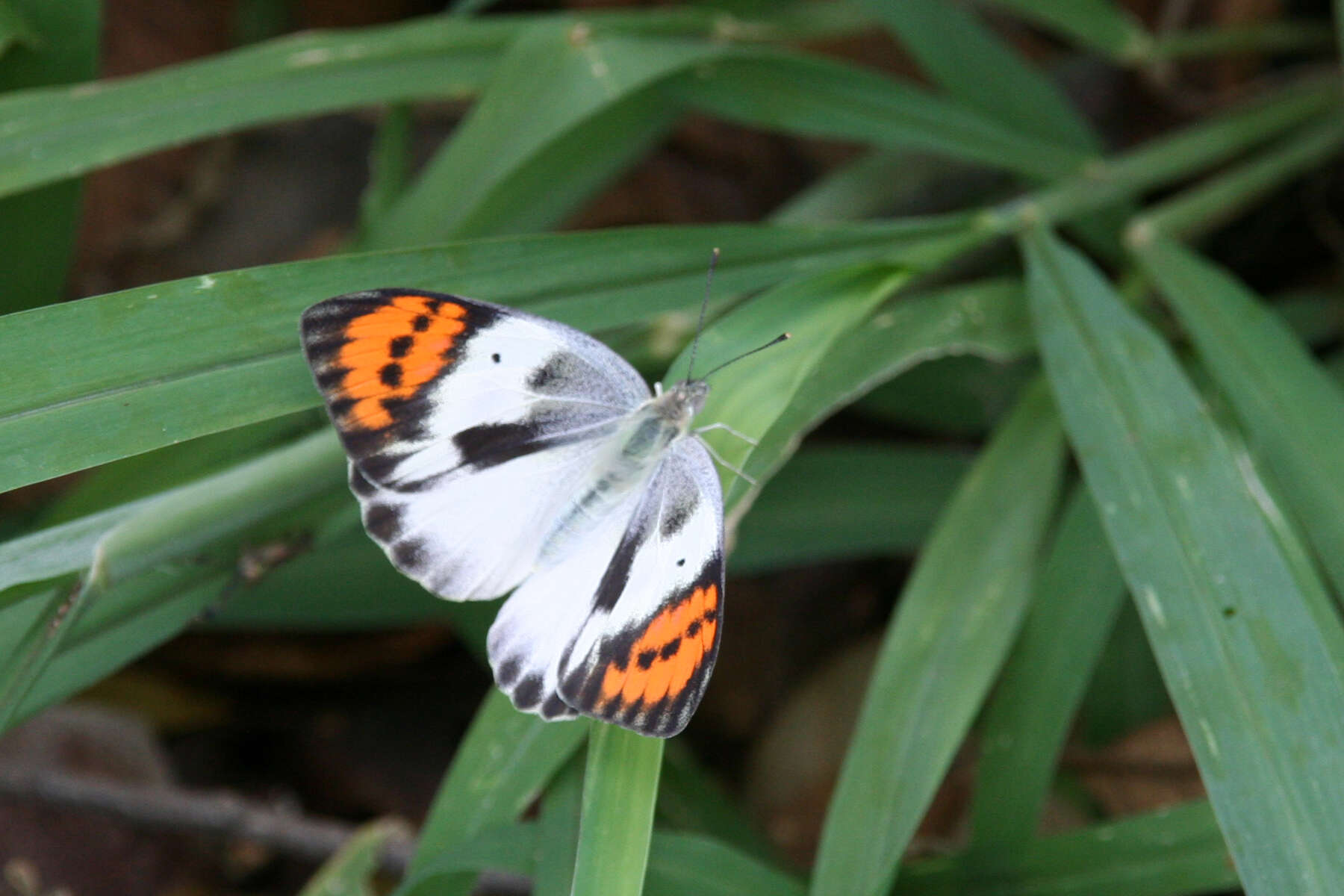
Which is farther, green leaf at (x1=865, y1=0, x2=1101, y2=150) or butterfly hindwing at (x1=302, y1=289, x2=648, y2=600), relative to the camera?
green leaf at (x1=865, y1=0, x2=1101, y2=150)

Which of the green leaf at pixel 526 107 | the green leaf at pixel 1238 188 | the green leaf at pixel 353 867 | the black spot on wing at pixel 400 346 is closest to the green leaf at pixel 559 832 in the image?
the green leaf at pixel 353 867

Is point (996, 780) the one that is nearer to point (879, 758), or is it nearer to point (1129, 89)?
point (879, 758)

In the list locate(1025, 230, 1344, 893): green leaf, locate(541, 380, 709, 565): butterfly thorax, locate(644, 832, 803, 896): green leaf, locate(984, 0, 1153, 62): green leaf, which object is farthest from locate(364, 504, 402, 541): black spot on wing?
locate(984, 0, 1153, 62): green leaf

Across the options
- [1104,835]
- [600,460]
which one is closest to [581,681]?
[600,460]

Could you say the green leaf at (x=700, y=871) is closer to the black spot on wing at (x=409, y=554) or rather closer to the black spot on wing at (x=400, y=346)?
the black spot on wing at (x=409, y=554)

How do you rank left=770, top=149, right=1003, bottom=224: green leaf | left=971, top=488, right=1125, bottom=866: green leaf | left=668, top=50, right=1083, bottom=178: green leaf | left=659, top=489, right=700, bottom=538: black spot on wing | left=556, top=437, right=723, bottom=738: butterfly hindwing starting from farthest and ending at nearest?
left=770, top=149, right=1003, bottom=224: green leaf, left=668, top=50, right=1083, bottom=178: green leaf, left=971, top=488, right=1125, bottom=866: green leaf, left=659, top=489, right=700, bottom=538: black spot on wing, left=556, top=437, right=723, bottom=738: butterfly hindwing

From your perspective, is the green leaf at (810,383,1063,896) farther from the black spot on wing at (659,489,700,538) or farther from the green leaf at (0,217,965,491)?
the green leaf at (0,217,965,491)

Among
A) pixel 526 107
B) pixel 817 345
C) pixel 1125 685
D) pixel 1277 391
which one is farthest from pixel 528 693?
pixel 1125 685
